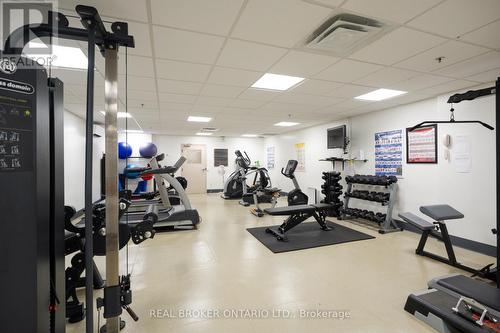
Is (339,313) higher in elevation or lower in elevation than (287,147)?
lower

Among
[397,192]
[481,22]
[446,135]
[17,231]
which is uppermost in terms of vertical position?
[481,22]

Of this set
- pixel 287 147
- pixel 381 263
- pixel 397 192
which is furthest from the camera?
pixel 287 147

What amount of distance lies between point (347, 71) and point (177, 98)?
2.75 meters

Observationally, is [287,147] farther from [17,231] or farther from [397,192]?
[17,231]

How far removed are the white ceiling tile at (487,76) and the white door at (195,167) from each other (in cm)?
832

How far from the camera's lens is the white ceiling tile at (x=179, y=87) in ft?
10.6

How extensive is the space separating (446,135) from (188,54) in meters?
4.13

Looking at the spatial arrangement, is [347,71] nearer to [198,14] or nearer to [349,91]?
[349,91]

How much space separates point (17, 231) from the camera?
39.1 inches

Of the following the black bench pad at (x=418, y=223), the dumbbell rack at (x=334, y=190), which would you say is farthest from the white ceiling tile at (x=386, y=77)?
the dumbbell rack at (x=334, y=190)

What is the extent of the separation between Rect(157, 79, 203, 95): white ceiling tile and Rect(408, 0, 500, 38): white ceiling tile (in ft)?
8.47

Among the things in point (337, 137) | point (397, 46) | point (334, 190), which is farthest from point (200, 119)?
point (397, 46)

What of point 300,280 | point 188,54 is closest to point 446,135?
point 300,280

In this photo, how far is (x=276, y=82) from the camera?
337cm
